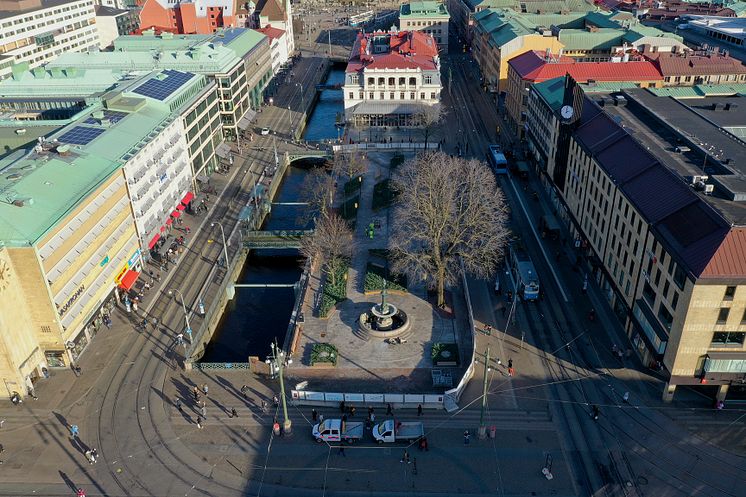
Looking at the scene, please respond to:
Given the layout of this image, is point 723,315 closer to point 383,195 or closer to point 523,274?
point 523,274

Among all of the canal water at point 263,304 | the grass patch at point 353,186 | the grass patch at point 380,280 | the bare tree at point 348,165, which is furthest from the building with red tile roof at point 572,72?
the grass patch at point 380,280

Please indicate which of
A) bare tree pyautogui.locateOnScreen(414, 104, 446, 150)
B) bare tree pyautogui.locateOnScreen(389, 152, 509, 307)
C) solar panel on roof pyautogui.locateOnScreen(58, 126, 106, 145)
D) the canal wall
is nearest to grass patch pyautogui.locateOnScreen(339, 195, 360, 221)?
the canal wall

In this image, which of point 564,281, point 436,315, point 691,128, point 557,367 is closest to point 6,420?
point 436,315

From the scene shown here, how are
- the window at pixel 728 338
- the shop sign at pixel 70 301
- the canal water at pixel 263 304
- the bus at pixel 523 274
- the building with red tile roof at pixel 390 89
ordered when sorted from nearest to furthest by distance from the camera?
1. the window at pixel 728 338
2. the shop sign at pixel 70 301
3. the canal water at pixel 263 304
4. the bus at pixel 523 274
5. the building with red tile roof at pixel 390 89

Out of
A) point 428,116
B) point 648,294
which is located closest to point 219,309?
point 648,294

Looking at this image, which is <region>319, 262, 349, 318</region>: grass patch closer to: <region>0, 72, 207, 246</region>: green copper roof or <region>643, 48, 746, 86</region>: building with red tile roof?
<region>0, 72, 207, 246</region>: green copper roof

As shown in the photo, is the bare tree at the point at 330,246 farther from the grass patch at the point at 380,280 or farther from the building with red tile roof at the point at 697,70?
the building with red tile roof at the point at 697,70
